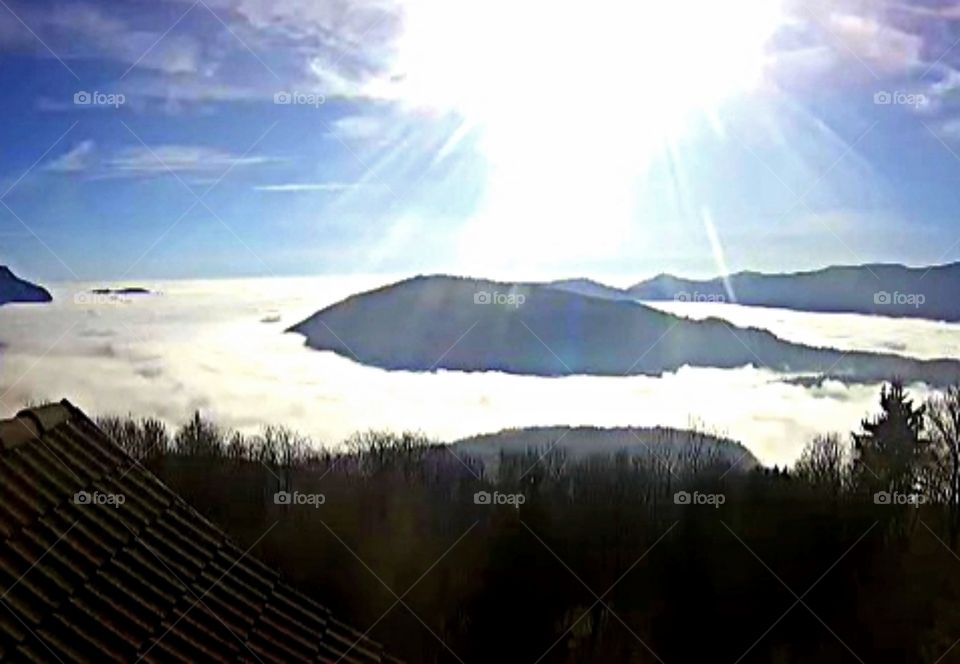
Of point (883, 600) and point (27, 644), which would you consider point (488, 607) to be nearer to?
point (883, 600)

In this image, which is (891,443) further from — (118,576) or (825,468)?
(118,576)

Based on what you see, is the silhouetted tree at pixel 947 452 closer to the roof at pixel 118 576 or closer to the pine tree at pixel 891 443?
the pine tree at pixel 891 443

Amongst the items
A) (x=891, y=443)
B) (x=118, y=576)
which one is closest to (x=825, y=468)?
(x=891, y=443)

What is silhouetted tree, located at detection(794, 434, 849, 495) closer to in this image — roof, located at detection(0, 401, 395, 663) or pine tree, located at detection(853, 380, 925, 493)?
pine tree, located at detection(853, 380, 925, 493)

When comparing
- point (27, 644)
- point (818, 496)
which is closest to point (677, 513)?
point (818, 496)

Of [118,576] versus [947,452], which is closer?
[118,576]

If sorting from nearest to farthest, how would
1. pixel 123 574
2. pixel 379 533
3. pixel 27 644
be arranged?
pixel 27 644 < pixel 123 574 < pixel 379 533
